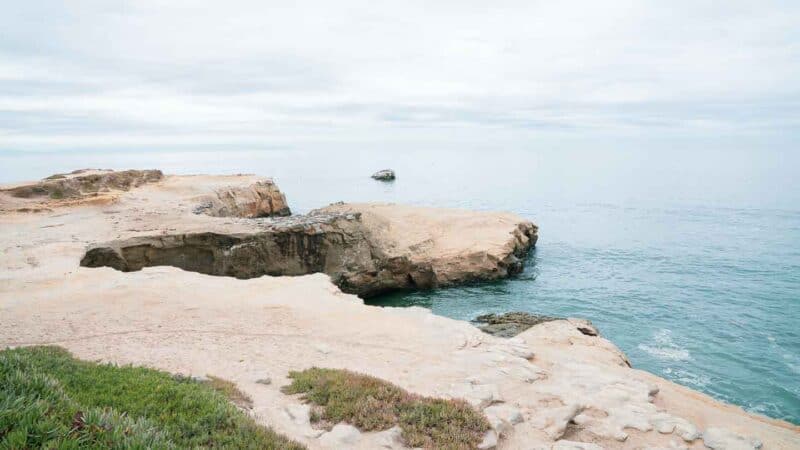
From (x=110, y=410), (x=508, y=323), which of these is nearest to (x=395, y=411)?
(x=110, y=410)

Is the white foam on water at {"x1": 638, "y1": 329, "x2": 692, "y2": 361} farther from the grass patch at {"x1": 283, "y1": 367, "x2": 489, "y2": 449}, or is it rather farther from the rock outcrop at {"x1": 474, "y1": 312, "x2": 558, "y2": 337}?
the grass patch at {"x1": 283, "y1": 367, "x2": 489, "y2": 449}

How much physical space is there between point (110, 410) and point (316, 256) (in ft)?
75.0

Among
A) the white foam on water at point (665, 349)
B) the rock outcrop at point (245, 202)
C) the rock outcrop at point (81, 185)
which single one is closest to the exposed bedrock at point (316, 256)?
the rock outcrop at point (245, 202)

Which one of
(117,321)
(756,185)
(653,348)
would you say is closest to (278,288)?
(117,321)

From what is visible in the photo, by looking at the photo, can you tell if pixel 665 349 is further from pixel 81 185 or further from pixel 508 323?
pixel 81 185

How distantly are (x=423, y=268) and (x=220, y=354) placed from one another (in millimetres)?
21180

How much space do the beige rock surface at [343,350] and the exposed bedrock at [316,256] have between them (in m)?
4.03

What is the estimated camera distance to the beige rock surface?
1035 centimetres

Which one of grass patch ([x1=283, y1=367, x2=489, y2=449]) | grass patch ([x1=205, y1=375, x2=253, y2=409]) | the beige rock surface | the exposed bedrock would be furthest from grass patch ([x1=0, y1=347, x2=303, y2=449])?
the exposed bedrock

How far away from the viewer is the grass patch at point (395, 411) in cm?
873

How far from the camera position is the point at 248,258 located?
88.7 feet

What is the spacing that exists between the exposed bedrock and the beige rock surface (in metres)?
4.03

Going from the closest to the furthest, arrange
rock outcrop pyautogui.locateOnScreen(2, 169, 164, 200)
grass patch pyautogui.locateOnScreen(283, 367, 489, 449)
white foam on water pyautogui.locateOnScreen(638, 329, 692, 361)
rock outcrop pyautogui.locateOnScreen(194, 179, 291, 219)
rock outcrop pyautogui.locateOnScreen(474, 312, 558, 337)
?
1. grass patch pyautogui.locateOnScreen(283, 367, 489, 449)
2. rock outcrop pyautogui.locateOnScreen(474, 312, 558, 337)
3. white foam on water pyautogui.locateOnScreen(638, 329, 692, 361)
4. rock outcrop pyautogui.locateOnScreen(2, 169, 164, 200)
5. rock outcrop pyautogui.locateOnScreen(194, 179, 291, 219)

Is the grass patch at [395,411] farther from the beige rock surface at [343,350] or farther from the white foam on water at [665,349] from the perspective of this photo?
the white foam on water at [665,349]
